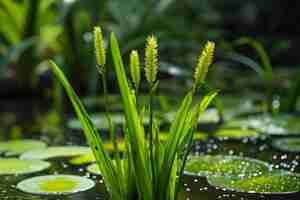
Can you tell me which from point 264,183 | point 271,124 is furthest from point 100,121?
point 264,183

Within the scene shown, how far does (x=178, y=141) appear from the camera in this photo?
1.13 meters

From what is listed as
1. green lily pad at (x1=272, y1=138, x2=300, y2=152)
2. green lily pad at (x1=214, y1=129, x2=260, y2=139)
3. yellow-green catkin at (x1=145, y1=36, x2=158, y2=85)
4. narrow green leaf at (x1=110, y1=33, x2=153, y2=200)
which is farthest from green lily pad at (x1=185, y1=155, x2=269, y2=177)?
yellow-green catkin at (x1=145, y1=36, x2=158, y2=85)

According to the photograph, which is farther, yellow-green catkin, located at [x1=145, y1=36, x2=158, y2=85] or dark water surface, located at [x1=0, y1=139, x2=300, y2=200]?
dark water surface, located at [x1=0, y1=139, x2=300, y2=200]

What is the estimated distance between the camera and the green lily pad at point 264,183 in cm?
139

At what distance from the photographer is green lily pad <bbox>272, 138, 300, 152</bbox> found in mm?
1824

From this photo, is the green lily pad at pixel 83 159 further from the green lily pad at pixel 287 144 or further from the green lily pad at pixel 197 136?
the green lily pad at pixel 287 144

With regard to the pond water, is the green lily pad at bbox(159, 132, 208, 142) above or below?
above

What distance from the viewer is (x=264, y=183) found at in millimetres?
1440

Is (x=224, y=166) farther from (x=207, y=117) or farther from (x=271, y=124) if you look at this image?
(x=207, y=117)

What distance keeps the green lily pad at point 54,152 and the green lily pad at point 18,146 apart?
51 mm

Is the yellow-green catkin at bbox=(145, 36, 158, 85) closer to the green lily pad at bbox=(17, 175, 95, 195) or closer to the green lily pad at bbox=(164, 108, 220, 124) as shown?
the green lily pad at bbox=(17, 175, 95, 195)

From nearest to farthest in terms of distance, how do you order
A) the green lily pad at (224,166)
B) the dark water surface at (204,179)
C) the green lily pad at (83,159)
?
the dark water surface at (204,179)
the green lily pad at (224,166)
the green lily pad at (83,159)

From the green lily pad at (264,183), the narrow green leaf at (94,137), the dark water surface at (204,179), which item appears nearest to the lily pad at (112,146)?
the dark water surface at (204,179)

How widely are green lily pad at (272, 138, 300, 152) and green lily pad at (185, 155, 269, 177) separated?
209 millimetres
